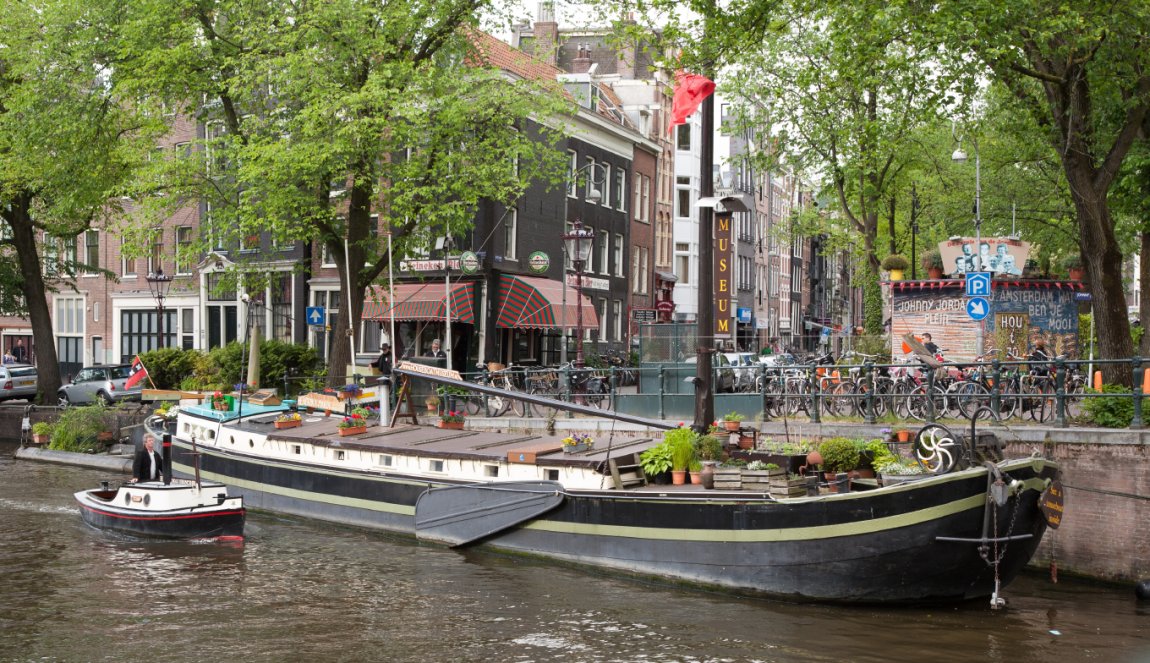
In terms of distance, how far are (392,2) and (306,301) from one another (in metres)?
18.3

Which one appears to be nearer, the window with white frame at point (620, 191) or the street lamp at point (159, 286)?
the street lamp at point (159, 286)

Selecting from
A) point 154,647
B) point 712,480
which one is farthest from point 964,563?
point 154,647

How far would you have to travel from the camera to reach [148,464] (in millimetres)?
20312

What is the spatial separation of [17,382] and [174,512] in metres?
26.6

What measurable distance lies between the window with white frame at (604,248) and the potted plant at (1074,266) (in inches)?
709

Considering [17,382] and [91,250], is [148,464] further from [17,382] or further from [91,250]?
[91,250]

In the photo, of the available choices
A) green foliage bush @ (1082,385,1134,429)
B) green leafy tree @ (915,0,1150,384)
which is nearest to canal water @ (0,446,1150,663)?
green foliage bush @ (1082,385,1134,429)

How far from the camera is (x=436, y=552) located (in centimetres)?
1866

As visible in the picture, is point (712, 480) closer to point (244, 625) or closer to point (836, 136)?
point (244, 625)

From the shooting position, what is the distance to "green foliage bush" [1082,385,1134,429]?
55.8 ft

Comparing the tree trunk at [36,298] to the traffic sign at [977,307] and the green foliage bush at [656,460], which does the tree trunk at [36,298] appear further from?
the traffic sign at [977,307]

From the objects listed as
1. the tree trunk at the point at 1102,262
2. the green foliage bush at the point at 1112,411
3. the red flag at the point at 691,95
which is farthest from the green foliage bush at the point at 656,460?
the tree trunk at the point at 1102,262

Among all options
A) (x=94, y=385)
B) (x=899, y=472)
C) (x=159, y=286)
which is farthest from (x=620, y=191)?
(x=899, y=472)

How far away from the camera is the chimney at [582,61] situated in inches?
2224
